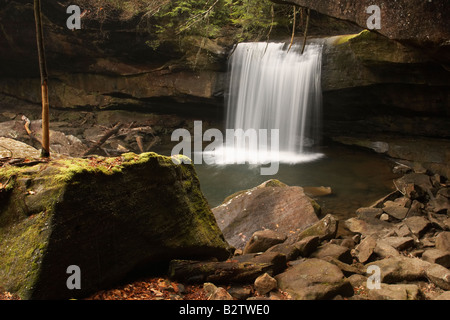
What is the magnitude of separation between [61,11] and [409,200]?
15.8 meters

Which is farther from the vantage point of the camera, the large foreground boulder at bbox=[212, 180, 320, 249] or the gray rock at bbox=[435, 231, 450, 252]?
the large foreground boulder at bbox=[212, 180, 320, 249]

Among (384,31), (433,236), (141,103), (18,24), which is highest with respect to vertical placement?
(18,24)

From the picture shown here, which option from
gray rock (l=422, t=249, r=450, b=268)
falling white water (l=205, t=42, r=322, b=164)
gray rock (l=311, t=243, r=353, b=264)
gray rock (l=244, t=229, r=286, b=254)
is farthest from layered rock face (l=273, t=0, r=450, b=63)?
falling white water (l=205, t=42, r=322, b=164)

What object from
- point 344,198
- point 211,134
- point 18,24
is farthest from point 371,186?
point 18,24

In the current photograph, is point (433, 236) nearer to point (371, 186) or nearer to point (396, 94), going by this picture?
point (371, 186)

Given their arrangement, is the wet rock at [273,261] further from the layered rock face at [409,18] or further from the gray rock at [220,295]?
the layered rock face at [409,18]

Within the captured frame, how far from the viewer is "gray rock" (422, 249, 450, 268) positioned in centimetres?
512

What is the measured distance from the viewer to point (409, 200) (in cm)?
838

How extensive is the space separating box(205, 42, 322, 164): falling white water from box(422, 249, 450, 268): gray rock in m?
8.55

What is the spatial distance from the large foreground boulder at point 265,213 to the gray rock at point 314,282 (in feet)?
7.67

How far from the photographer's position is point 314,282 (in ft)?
12.9

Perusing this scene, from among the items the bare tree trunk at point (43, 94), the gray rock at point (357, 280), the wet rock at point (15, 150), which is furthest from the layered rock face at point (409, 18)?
the wet rock at point (15, 150)

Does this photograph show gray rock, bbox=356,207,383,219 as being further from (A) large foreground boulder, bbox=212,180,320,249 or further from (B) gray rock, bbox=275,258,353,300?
(B) gray rock, bbox=275,258,353,300

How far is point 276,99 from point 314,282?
10998mm
